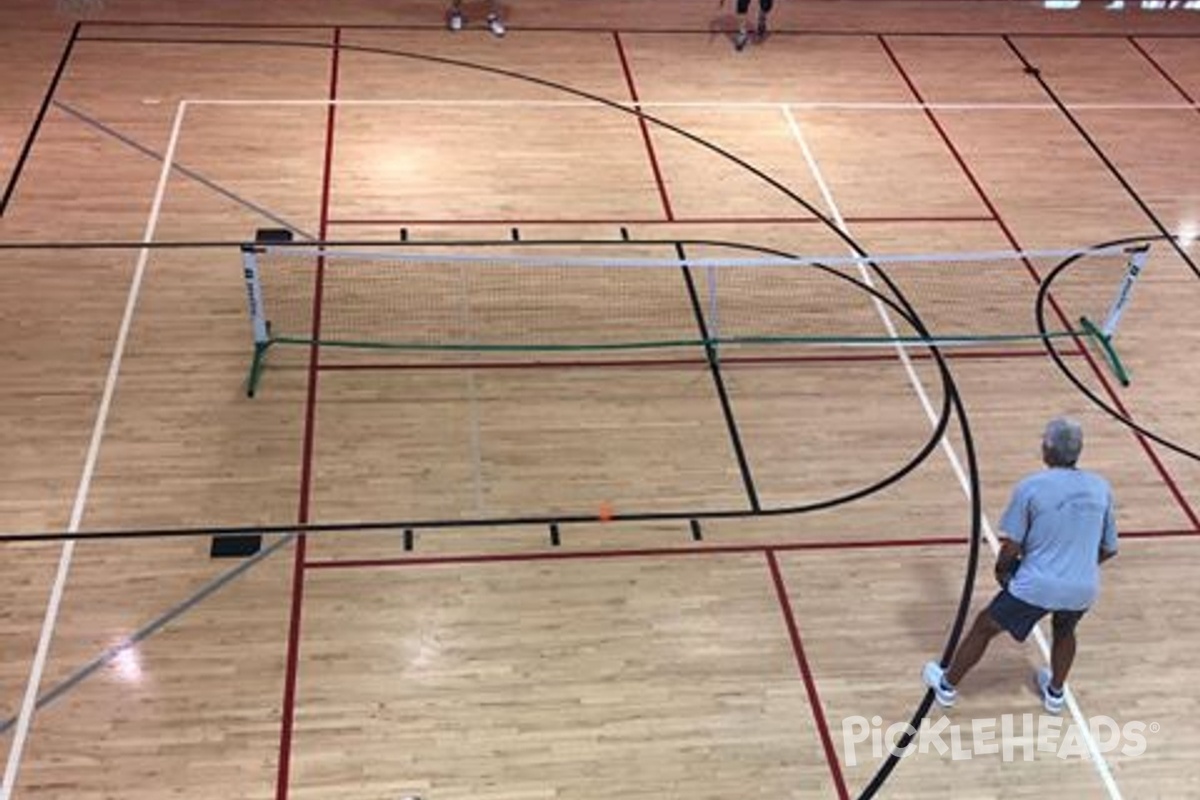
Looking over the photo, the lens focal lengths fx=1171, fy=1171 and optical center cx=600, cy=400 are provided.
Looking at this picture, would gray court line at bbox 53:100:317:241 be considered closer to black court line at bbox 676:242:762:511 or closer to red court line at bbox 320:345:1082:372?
red court line at bbox 320:345:1082:372

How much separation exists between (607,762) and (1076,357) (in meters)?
5.57

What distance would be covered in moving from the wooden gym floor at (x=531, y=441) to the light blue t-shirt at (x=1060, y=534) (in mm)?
1290

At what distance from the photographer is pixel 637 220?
10867 mm

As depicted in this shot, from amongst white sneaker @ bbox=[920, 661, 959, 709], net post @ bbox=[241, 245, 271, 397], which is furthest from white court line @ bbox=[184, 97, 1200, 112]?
white sneaker @ bbox=[920, 661, 959, 709]

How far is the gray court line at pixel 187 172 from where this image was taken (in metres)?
10.4

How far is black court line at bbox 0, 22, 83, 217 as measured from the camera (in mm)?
10523

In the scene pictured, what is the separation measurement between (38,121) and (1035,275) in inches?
378

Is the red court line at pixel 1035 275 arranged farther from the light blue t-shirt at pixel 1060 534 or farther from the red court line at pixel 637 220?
the light blue t-shirt at pixel 1060 534

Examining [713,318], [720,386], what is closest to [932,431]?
[720,386]

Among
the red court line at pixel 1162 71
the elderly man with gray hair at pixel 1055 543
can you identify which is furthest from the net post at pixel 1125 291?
the red court line at pixel 1162 71

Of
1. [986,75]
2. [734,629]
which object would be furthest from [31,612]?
[986,75]

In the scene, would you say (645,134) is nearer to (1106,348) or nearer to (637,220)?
(637,220)

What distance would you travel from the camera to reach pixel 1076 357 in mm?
9781

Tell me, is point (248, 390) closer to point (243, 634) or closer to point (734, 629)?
point (243, 634)
